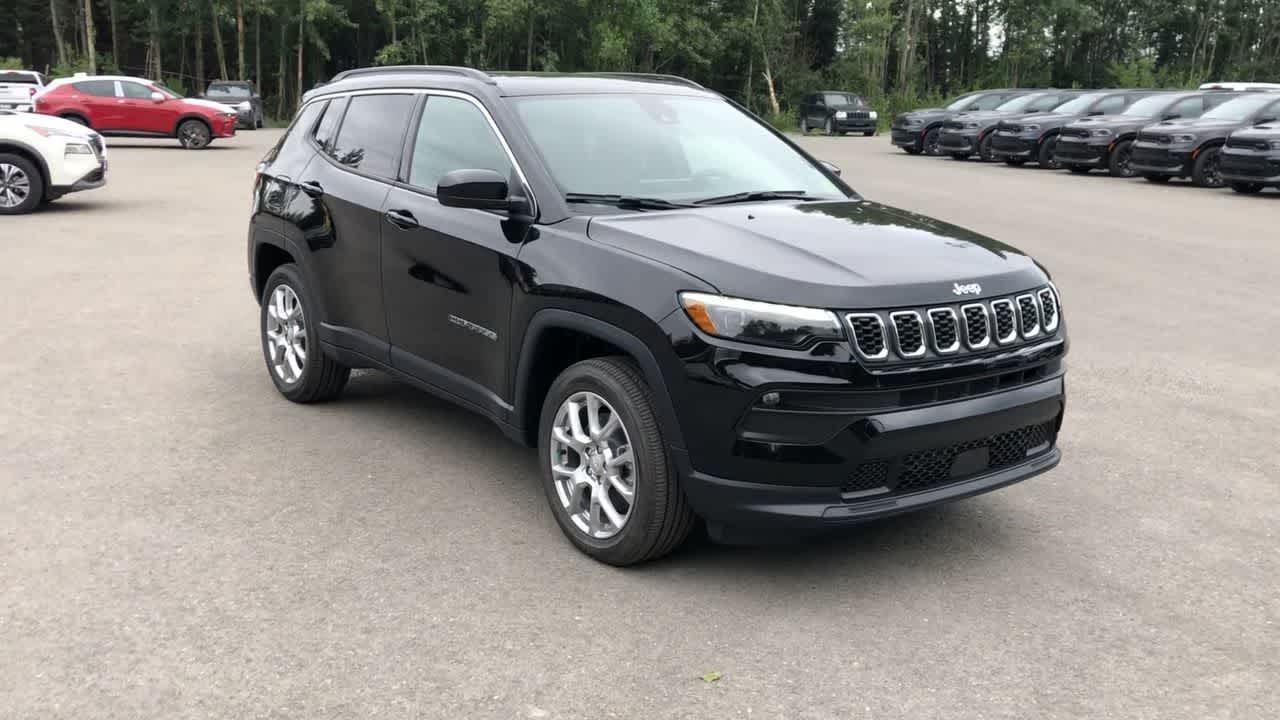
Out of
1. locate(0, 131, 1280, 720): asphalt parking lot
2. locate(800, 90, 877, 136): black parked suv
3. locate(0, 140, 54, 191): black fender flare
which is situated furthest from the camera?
locate(800, 90, 877, 136): black parked suv

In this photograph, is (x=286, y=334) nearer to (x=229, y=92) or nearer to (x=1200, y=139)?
(x=1200, y=139)

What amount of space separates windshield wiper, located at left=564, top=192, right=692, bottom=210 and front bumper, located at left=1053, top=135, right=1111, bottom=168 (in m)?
20.7

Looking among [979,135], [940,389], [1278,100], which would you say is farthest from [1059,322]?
[979,135]

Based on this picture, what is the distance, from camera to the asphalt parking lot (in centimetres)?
338

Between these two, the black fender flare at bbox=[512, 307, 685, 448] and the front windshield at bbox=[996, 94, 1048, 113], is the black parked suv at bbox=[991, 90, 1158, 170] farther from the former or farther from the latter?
the black fender flare at bbox=[512, 307, 685, 448]

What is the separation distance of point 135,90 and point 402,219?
25.2 meters

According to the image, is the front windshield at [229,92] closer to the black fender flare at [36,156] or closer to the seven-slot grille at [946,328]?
the black fender flare at [36,156]

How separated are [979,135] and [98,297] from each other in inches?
888

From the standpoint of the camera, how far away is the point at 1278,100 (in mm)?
20781

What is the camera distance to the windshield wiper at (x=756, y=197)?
4.83 metres

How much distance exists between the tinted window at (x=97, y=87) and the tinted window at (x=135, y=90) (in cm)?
26

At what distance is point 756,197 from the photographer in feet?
16.3

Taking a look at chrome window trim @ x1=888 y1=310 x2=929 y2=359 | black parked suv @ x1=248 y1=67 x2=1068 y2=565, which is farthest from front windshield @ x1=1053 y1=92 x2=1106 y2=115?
chrome window trim @ x1=888 y1=310 x2=929 y2=359

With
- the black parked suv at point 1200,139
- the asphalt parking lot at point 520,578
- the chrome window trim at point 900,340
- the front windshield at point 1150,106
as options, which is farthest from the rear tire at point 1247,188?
the chrome window trim at point 900,340
